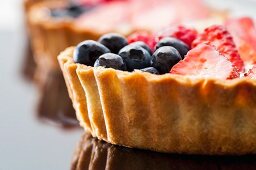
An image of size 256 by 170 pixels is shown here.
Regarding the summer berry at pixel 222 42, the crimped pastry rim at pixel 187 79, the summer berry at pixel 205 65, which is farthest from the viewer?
the summer berry at pixel 222 42

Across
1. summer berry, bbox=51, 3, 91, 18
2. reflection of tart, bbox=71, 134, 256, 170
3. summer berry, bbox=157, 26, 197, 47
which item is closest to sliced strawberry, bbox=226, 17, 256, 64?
summer berry, bbox=157, 26, 197, 47

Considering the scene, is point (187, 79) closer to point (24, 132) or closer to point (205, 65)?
point (205, 65)

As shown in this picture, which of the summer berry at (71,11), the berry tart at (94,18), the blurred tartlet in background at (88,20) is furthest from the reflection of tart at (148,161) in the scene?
the summer berry at (71,11)

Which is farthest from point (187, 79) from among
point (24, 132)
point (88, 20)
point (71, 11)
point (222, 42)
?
point (71, 11)

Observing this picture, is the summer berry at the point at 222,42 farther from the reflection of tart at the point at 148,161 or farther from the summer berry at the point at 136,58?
the reflection of tart at the point at 148,161

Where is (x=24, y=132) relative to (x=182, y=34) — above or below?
below

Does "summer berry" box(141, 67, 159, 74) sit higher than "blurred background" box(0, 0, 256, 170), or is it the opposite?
"summer berry" box(141, 67, 159, 74)

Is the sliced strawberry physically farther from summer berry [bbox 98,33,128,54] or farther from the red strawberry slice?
summer berry [bbox 98,33,128,54]
